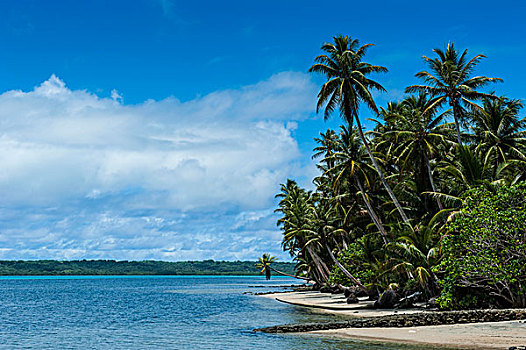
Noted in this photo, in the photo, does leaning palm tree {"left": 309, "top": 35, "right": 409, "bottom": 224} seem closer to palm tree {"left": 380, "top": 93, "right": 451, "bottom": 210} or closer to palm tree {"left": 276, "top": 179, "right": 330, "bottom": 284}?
palm tree {"left": 380, "top": 93, "right": 451, "bottom": 210}

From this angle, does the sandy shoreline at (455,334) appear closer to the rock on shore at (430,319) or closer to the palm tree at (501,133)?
the rock on shore at (430,319)

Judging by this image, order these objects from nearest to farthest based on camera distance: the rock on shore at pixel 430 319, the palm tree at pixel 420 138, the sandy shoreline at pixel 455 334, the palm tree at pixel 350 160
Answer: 1. the sandy shoreline at pixel 455 334
2. the rock on shore at pixel 430 319
3. the palm tree at pixel 420 138
4. the palm tree at pixel 350 160

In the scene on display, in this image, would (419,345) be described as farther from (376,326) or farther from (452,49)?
(452,49)

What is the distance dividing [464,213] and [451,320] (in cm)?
712

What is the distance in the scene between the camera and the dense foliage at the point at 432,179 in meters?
32.5

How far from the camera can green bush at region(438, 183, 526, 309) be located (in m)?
30.7

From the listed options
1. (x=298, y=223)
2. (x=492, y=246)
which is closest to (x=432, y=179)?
(x=492, y=246)

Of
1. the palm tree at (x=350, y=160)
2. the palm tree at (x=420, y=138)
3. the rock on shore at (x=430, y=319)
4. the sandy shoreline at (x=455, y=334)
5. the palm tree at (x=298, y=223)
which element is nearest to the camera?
the sandy shoreline at (x=455, y=334)

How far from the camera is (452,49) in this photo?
43.7m

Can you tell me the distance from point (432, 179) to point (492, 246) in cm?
1417

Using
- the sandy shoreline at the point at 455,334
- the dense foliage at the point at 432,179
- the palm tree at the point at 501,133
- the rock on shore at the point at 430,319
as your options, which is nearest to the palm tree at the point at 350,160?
Result: the dense foliage at the point at 432,179

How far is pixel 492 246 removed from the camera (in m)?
31.8

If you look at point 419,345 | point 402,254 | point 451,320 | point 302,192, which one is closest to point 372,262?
point 402,254

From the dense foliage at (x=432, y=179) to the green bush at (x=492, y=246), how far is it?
85 millimetres
